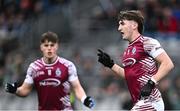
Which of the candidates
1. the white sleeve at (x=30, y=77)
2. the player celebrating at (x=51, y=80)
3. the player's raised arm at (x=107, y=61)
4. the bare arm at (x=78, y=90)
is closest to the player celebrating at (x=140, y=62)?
the player's raised arm at (x=107, y=61)

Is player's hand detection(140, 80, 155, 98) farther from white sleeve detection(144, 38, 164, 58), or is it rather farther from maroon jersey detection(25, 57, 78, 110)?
maroon jersey detection(25, 57, 78, 110)

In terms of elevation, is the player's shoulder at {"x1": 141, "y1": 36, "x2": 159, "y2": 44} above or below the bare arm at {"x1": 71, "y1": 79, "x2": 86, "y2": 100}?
above

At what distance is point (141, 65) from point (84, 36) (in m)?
10.6

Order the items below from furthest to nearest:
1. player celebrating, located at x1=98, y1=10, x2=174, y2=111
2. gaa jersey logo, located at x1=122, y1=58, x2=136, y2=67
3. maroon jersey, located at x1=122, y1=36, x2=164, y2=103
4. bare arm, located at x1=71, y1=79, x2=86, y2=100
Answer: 1. bare arm, located at x1=71, y1=79, x2=86, y2=100
2. gaa jersey logo, located at x1=122, y1=58, x2=136, y2=67
3. maroon jersey, located at x1=122, y1=36, x2=164, y2=103
4. player celebrating, located at x1=98, y1=10, x2=174, y2=111

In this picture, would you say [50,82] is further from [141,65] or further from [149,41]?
[149,41]

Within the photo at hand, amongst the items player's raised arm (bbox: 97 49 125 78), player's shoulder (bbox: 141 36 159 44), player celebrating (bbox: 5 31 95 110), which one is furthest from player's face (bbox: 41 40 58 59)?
player's shoulder (bbox: 141 36 159 44)

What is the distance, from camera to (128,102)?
1623 cm

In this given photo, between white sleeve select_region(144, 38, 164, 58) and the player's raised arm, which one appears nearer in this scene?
white sleeve select_region(144, 38, 164, 58)

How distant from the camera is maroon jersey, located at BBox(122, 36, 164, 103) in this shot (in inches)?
393

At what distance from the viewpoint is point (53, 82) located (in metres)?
11.6

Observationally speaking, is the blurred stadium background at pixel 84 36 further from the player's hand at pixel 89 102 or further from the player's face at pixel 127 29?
the player's face at pixel 127 29

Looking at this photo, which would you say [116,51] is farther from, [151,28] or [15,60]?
[15,60]

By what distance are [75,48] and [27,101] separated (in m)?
2.38

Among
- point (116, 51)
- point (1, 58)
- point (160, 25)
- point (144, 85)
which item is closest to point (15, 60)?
point (1, 58)
